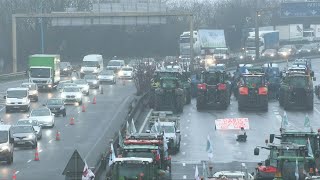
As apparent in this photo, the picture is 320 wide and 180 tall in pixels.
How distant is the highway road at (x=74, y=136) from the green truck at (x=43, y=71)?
110 cm

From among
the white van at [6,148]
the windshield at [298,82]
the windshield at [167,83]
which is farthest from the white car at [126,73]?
the white van at [6,148]

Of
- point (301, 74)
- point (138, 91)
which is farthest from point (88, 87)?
point (301, 74)

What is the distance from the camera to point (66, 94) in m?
75.3

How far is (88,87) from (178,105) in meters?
16.4

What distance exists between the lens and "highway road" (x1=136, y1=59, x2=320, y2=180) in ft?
150

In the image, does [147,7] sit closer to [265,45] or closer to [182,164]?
[265,45]

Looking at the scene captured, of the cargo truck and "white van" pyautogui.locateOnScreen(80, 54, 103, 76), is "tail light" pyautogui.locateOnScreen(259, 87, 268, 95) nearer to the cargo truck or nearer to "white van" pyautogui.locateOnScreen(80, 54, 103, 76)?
"white van" pyautogui.locateOnScreen(80, 54, 103, 76)

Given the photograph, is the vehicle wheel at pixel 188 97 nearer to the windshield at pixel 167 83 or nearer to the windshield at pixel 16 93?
the windshield at pixel 167 83

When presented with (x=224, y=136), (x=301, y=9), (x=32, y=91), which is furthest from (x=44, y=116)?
(x=301, y=9)

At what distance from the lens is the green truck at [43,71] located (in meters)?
84.9

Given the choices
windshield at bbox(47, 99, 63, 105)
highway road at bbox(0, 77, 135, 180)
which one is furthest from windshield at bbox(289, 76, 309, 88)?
windshield at bbox(47, 99, 63, 105)

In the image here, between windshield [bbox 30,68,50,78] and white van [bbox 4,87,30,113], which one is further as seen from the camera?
windshield [bbox 30,68,50,78]

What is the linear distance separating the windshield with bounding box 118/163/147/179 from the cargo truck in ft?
338

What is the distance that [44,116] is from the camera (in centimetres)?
6075
